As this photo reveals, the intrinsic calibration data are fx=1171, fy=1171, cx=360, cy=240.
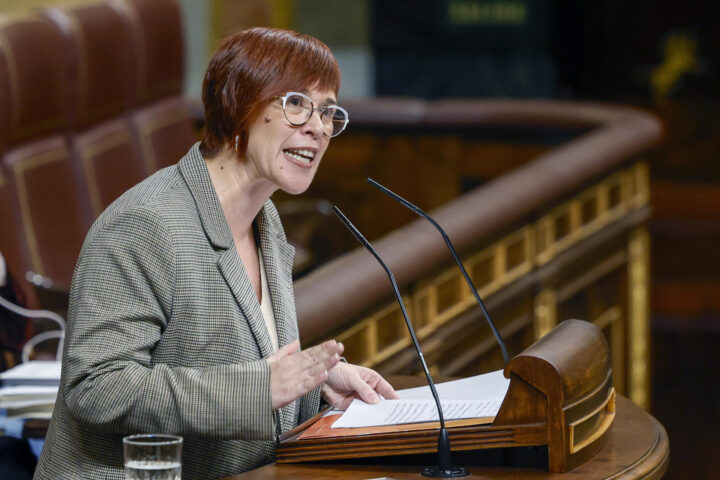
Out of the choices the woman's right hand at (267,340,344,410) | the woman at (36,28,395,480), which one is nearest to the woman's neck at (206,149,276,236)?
the woman at (36,28,395,480)

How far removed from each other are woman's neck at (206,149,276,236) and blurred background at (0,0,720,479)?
5.09 m

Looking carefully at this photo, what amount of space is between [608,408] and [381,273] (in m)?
0.80

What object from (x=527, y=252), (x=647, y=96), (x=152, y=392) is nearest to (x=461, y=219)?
(x=527, y=252)

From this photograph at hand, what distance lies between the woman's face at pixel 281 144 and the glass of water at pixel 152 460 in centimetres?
43

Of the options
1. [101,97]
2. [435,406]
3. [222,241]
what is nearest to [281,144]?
[222,241]

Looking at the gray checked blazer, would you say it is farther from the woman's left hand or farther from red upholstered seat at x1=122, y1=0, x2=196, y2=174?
red upholstered seat at x1=122, y1=0, x2=196, y2=174

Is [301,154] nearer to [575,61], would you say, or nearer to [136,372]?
[136,372]

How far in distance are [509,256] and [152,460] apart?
7.39 feet

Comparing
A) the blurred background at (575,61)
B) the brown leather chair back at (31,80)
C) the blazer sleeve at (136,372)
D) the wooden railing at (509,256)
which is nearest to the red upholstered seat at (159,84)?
the brown leather chair back at (31,80)

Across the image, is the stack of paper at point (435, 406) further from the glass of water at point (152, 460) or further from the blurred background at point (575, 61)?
the blurred background at point (575, 61)

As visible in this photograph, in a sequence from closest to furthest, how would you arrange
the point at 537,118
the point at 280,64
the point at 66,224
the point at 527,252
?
the point at 280,64, the point at 527,252, the point at 66,224, the point at 537,118

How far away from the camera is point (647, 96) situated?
7.48 meters

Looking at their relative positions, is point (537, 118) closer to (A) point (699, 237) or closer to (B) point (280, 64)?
(A) point (699, 237)

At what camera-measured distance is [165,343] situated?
145 cm
